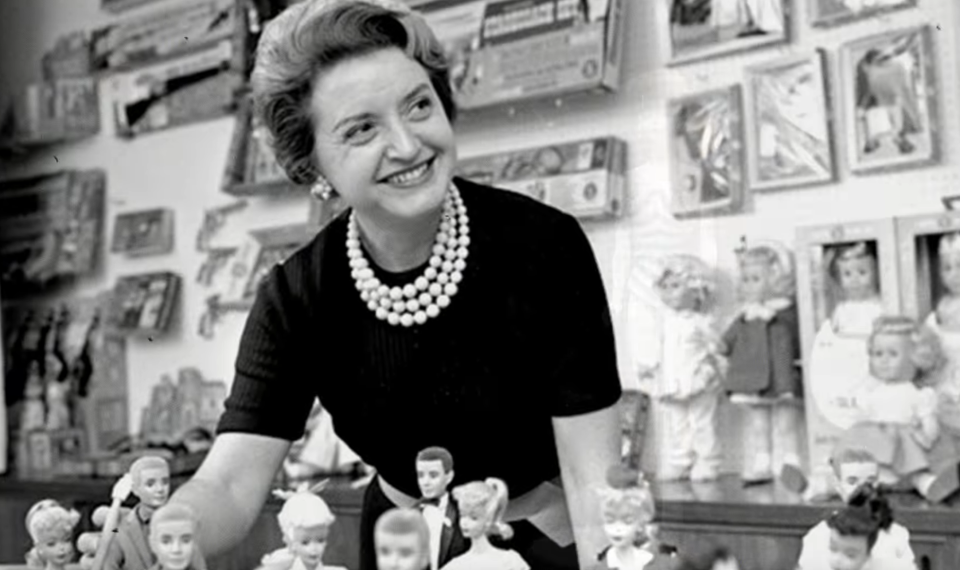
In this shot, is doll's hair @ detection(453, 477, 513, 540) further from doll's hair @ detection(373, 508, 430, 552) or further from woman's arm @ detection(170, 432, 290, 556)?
woman's arm @ detection(170, 432, 290, 556)

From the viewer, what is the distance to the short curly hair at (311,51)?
738 millimetres

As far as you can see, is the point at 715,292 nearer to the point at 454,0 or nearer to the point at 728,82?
the point at 728,82

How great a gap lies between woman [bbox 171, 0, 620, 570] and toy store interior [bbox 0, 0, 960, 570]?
14 mm

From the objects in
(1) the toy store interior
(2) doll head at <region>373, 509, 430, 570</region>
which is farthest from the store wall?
(2) doll head at <region>373, 509, 430, 570</region>

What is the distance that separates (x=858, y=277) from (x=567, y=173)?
11.0 inches

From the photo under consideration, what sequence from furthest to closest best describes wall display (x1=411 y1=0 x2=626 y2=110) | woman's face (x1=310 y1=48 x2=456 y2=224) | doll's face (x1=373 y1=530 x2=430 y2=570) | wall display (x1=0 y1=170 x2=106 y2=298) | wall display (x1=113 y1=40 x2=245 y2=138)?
wall display (x1=0 y1=170 x2=106 y2=298)
wall display (x1=113 y1=40 x2=245 y2=138)
wall display (x1=411 y1=0 x2=626 y2=110)
woman's face (x1=310 y1=48 x2=456 y2=224)
doll's face (x1=373 y1=530 x2=430 y2=570)

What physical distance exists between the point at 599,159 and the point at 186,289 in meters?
0.45

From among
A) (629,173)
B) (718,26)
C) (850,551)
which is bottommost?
(850,551)

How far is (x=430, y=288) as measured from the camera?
2.48 ft

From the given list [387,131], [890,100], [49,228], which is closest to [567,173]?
[387,131]

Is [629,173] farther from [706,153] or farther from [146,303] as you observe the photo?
[146,303]

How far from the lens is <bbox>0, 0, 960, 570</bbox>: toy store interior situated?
0.80 m

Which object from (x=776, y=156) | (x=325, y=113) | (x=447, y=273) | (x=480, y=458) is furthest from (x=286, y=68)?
(x=776, y=156)

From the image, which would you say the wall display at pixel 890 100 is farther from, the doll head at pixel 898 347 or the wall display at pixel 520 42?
the wall display at pixel 520 42
